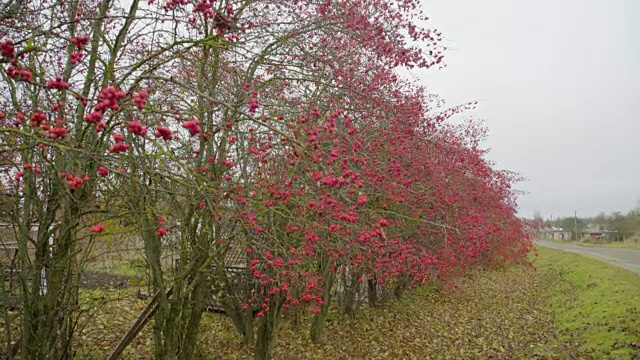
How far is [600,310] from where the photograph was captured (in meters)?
11.8

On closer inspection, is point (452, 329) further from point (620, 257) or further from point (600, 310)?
point (620, 257)

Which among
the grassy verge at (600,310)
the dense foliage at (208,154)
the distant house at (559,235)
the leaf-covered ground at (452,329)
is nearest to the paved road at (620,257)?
the grassy verge at (600,310)

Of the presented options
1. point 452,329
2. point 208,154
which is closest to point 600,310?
point 452,329

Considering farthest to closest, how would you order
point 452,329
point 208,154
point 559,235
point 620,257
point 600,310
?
point 559,235, point 620,257, point 600,310, point 452,329, point 208,154

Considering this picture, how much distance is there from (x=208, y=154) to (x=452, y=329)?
8.60 m

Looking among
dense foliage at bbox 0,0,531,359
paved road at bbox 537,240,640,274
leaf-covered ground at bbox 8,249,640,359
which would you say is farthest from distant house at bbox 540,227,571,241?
dense foliage at bbox 0,0,531,359

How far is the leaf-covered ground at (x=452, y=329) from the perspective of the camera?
8.82 metres

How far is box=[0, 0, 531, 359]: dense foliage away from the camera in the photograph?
386cm

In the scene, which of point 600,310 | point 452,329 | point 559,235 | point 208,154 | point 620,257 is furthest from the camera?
point 559,235

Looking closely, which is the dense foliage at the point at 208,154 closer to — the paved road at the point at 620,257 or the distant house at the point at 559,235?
the paved road at the point at 620,257

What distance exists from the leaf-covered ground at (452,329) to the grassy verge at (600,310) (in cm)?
3

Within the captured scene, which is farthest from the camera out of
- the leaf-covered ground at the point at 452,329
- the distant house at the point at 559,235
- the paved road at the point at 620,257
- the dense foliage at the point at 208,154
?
the distant house at the point at 559,235

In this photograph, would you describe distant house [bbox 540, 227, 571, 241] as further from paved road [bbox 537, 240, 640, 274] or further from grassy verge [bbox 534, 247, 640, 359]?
grassy verge [bbox 534, 247, 640, 359]

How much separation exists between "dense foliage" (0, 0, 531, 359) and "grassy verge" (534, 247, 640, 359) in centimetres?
392
